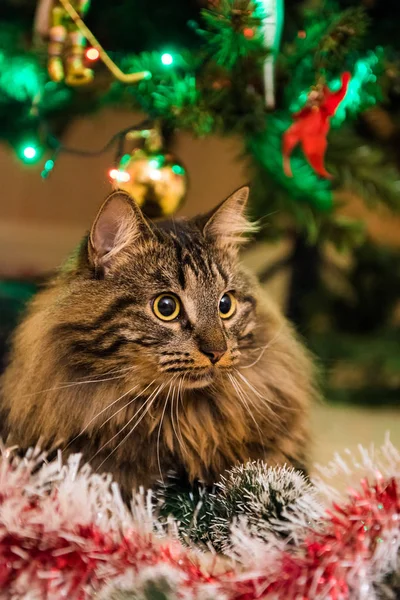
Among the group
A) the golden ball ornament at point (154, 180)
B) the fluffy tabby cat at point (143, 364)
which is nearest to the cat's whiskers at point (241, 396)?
the fluffy tabby cat at point (143, 364)

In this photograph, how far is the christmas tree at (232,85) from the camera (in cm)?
89

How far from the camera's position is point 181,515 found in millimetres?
643

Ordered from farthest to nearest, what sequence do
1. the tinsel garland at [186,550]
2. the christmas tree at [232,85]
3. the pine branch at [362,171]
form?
the pine branch at [362,171]
the christmas tree at [232,85]
the tinsel garland at [186,550]

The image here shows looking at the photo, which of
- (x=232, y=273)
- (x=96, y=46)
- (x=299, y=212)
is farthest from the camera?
(x=299, y=212)

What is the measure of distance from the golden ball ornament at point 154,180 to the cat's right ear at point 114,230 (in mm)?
264

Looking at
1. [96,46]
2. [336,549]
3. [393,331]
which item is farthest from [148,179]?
[393,331]

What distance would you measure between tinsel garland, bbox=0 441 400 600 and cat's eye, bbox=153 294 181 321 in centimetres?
21

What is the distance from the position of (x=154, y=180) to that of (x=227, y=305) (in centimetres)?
34

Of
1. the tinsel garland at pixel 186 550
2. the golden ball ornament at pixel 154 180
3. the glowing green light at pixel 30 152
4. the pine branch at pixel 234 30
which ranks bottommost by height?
the tinsel garland at pixel 186 550

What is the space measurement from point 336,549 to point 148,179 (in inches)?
26.9

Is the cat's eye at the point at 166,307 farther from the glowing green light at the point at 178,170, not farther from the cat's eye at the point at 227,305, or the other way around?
the glowing green light at the point at 178,170

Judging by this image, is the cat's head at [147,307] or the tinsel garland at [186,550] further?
the cat's head at [147,307]

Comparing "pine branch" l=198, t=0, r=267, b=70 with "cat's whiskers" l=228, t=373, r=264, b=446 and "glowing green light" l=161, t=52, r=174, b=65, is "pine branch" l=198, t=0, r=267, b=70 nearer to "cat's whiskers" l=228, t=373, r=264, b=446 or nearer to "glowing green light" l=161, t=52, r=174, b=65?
"glowing green light" l=161, t=52, r=174, b=65

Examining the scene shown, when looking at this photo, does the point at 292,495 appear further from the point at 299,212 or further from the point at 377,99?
the point at 377,99
